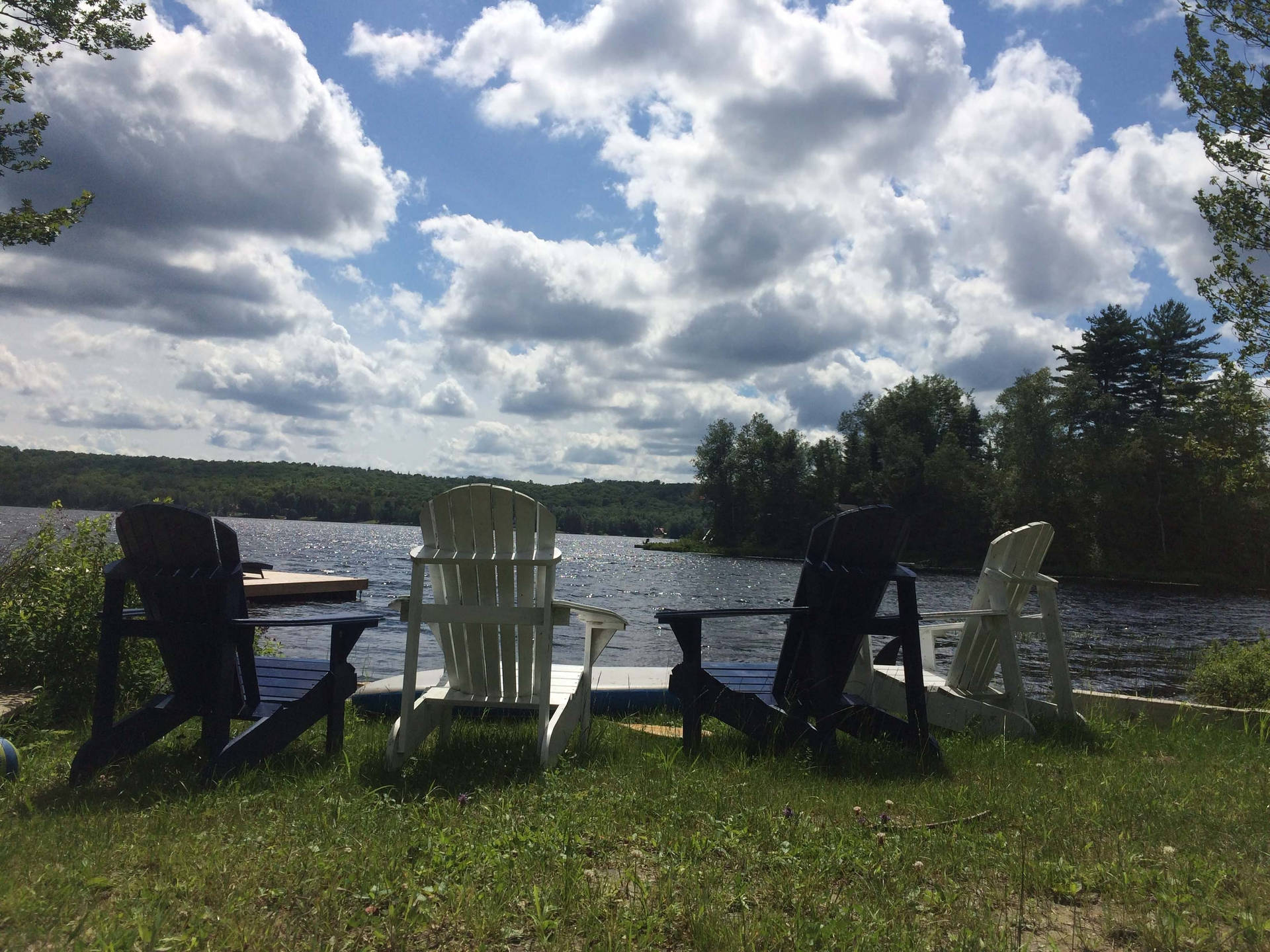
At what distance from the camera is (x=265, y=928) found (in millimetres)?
2119

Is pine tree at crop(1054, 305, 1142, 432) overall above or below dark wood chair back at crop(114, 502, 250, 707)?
above

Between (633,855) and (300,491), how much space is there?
4224 inches

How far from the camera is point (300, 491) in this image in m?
102

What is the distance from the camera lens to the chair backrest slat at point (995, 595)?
500 cm

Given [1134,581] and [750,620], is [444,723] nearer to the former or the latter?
[750,620]

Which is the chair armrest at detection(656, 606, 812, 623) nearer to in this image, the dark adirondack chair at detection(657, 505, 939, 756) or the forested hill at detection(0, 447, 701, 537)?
the dark adirondack chair at detection(657, 505, 939, 756)

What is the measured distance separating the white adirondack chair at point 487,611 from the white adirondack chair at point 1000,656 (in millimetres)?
1992

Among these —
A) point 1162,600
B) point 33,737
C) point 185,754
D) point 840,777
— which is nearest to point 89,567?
point 33,737

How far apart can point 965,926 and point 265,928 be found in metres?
1.86

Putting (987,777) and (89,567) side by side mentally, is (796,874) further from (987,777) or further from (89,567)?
(89,567)

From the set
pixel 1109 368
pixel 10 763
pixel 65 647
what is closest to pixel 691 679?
pixel 10 763

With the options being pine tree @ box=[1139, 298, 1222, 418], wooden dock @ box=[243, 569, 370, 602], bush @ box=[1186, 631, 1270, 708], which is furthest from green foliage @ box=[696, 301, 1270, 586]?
bush @ box=[1186, 631, 1270, 708]

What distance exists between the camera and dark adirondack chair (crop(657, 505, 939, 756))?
165 inches

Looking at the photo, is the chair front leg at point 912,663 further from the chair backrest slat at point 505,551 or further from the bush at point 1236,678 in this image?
the bush at point 1236,678
